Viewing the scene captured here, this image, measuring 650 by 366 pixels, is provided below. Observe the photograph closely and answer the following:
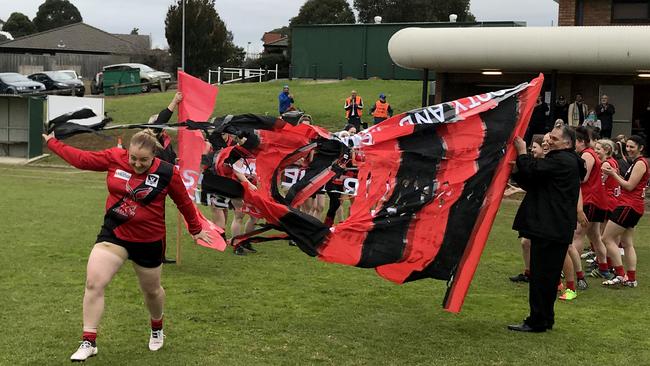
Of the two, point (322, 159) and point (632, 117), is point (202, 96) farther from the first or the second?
point (632, 117)

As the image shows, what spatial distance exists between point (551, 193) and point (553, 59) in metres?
14.5

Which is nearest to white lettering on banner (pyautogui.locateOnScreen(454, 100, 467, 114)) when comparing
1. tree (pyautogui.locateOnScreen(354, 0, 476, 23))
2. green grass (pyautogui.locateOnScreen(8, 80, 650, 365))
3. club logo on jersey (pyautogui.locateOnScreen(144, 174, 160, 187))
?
green grass (pyautogui.locateOnScreen(8, 80, 650, 365))

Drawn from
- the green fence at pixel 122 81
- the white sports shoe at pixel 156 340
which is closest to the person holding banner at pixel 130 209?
the white sports shoe at pixel 156 340

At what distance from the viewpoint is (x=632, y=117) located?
940 inches

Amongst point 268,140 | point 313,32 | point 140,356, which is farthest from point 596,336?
point 313,32

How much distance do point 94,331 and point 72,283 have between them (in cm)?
302

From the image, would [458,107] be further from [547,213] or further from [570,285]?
[570,285]

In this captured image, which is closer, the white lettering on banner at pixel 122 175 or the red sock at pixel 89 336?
the red sock at pixel 89 336

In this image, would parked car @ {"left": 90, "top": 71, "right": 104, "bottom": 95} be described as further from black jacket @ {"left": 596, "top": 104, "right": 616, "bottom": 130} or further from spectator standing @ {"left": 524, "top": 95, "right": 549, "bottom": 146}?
black jacket @ {"left": 596, "top": 104, "right": 616, "bottom": 130}

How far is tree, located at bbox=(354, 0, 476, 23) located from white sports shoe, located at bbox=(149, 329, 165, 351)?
73383 mm

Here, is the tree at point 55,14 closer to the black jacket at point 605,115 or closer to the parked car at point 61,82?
the parked car at point 61,82

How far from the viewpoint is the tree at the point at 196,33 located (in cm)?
5509

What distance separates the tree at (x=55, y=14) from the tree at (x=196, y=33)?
70782mm

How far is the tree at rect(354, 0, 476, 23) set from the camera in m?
79.5
